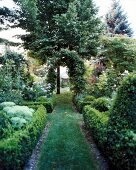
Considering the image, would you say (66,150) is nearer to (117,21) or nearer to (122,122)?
(122,122)

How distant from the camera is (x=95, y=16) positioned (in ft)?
78.4

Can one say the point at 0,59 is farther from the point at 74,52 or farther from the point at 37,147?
the point at 37,147

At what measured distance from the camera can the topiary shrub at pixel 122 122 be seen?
6191 millimetres

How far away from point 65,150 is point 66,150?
1.1 inches

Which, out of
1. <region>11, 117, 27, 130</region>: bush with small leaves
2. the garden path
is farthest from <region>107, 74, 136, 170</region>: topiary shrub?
<region>11, 117, 27, 130</region>: bush with small leaves

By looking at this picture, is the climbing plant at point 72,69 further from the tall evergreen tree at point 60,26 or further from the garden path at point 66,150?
the garden path at point 66,150

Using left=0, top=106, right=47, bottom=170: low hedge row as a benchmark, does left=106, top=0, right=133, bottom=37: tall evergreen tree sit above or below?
above

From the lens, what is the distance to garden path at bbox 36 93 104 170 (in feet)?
24.5

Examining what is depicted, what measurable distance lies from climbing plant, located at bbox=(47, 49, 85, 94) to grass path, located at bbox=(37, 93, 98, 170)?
7.93 meters

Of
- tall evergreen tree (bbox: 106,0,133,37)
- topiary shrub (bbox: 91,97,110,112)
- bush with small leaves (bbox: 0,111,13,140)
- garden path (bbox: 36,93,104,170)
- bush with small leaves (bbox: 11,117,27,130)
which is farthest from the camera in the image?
tall evergreen tree (bbox: 106,0,133,37)

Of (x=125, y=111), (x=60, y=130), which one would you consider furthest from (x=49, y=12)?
(x=125, y=111)

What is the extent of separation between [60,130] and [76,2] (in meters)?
13.8

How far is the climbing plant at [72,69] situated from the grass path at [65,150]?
26.0ft

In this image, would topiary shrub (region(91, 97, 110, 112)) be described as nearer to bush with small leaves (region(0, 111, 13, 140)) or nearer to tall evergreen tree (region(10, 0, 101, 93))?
bush with small leaves (region(0, 111, 13, 140))
